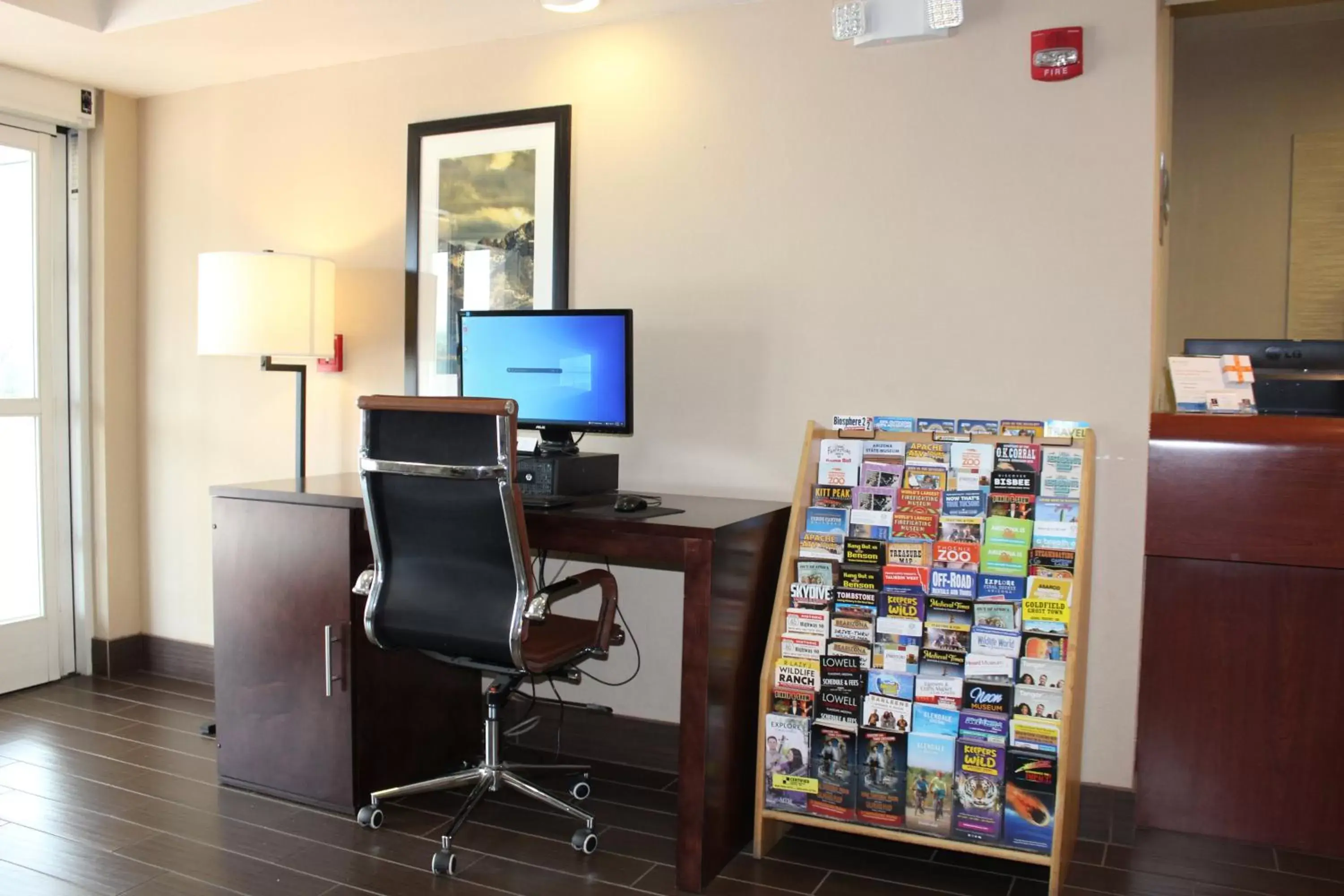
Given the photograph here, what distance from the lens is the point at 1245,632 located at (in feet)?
9.21

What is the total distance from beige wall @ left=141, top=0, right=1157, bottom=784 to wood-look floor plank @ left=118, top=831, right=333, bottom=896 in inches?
47.0

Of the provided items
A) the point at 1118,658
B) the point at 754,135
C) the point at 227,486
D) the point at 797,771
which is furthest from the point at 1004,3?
the point at 227,486

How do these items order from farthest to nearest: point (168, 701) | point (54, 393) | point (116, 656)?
point (116, 656) < point (54, 393) < point (168, 701)

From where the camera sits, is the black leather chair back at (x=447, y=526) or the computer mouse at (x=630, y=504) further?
the computer mouse at (x=630, y=504)

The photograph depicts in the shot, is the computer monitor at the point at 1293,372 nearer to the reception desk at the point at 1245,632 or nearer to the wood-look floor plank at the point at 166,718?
the reception desk at the point at 1245,632

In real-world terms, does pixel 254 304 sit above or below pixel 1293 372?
above

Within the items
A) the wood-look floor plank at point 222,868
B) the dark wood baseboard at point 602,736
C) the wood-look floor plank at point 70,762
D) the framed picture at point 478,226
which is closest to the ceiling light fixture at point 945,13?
the framed picture at point 478,226

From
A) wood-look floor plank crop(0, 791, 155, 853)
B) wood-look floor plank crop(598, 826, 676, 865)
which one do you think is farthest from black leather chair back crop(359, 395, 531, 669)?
wood-look floor plank crop(0, 791, 155, 853)

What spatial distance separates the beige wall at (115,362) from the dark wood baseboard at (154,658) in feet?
0.16

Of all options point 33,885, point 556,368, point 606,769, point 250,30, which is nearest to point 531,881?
point 606,769

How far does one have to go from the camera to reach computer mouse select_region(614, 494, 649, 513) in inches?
108

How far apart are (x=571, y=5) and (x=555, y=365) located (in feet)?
3.61

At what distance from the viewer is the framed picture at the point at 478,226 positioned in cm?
348

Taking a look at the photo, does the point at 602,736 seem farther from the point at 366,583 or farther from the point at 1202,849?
the point at 1202,849
